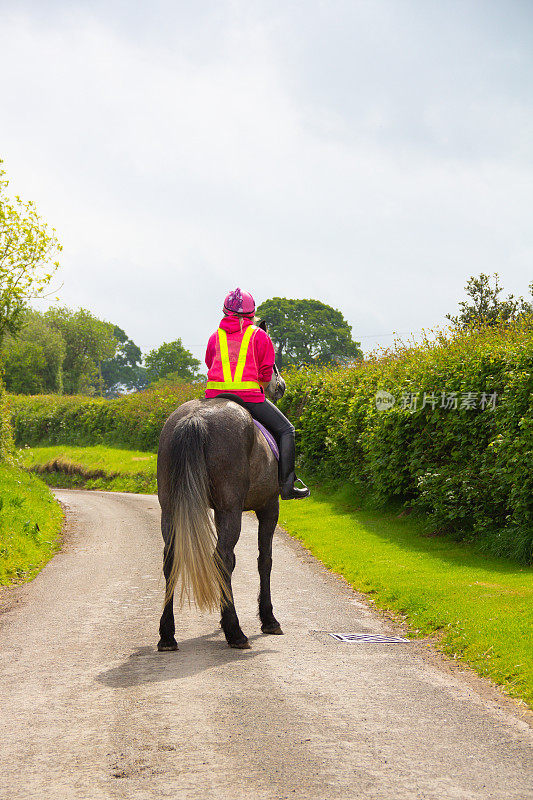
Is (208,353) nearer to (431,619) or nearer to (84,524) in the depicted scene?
(431,619)

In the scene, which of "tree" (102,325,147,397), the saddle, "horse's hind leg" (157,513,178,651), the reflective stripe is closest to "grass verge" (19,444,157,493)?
the saddle

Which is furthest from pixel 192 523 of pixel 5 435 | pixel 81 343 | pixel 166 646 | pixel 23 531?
pixel 81 343

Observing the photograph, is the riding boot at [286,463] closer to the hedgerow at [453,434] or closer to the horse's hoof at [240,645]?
the horse's hoof at [240,645]

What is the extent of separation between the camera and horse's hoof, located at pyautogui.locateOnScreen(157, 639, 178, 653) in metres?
6.68

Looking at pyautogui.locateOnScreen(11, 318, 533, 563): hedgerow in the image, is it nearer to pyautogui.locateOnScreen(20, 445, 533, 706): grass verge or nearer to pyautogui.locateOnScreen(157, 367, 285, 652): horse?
pyautogui.locateOnScreen(20, 445, 533, 706): grass verge

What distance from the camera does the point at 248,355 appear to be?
7531 mm

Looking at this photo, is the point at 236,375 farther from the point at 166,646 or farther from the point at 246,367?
the point at 166,646

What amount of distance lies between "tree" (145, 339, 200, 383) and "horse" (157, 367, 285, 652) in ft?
293

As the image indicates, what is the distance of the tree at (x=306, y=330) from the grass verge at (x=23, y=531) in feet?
232

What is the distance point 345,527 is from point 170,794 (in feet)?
41.5

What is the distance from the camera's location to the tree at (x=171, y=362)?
97.0 m

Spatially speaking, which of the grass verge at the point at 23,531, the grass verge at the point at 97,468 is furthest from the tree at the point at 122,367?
the grass verge at the point at 23,531

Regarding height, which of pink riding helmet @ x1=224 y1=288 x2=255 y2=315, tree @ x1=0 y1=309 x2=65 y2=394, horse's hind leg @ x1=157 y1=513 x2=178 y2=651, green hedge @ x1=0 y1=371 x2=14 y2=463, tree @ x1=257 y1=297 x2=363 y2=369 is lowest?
horse's hind leg @ x1=157 y1=513 x2=178 y2=651

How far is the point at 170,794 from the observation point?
3691mm
